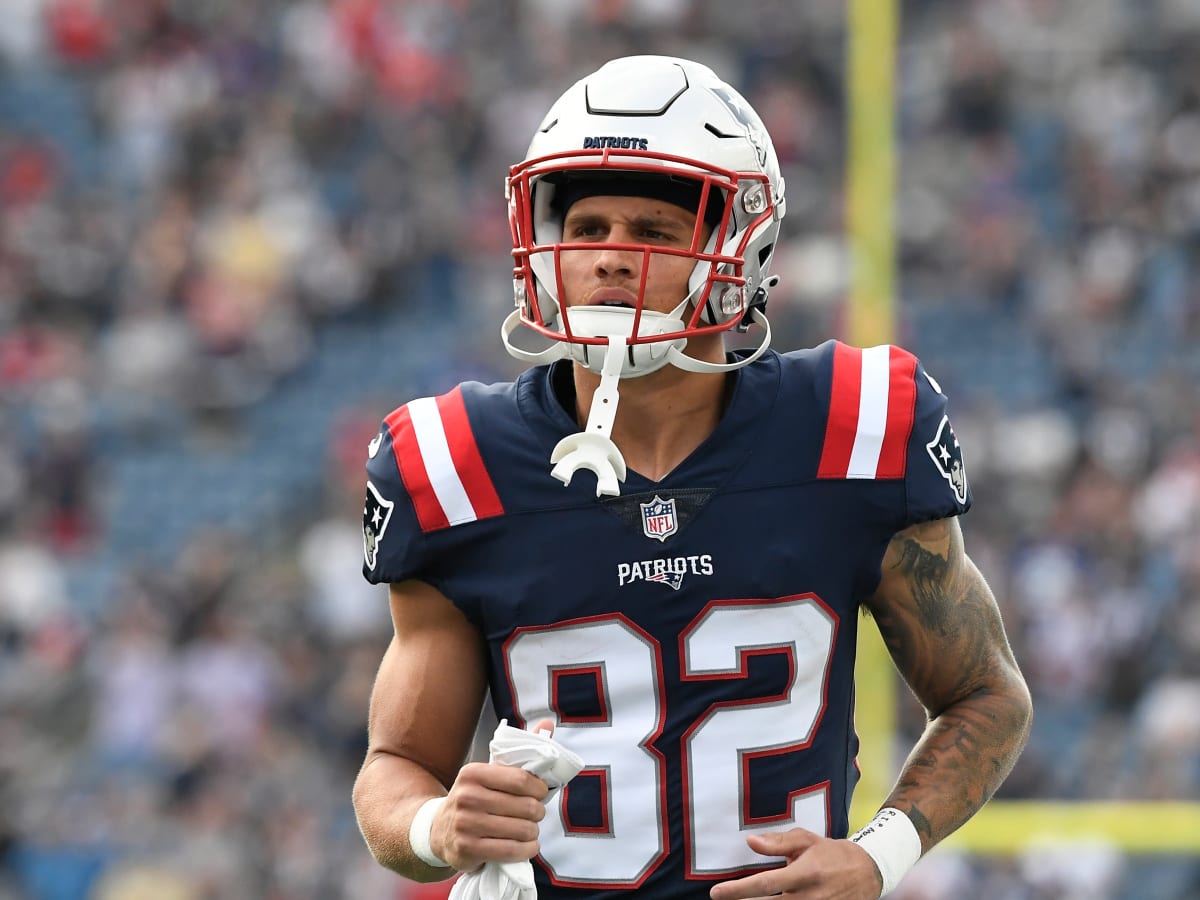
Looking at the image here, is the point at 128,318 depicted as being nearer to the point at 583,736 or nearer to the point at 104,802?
the point at 104,802

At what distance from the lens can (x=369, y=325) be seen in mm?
10023

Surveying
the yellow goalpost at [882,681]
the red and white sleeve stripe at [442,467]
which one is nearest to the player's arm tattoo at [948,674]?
the red and white sleeve stripe at [442,467]

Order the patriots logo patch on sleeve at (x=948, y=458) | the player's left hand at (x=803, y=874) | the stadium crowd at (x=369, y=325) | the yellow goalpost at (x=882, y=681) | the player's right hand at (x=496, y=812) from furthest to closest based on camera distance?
the stadium crowd at (x=369, y=325), the yellow goalpost at (x=882, y=681), the patriots logo patch on sleeve at (x=948, y=458), the player's left hand at (x=803, y=874), the player's right hand at (x=496, y=812)

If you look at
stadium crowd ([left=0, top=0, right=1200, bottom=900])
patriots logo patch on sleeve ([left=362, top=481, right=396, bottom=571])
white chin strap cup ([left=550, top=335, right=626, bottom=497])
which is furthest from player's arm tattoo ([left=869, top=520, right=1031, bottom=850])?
stadium crowd ([left=0, top=0, right=1200, bottom=900])

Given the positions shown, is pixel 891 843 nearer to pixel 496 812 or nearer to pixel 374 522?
pixel 496 812

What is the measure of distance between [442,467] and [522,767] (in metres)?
0.50

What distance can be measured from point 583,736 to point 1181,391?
621cm

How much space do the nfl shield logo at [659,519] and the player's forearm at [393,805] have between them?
426 mm

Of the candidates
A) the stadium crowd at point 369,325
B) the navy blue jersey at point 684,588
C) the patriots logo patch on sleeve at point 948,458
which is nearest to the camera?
the navy blue jersey at point 684,588

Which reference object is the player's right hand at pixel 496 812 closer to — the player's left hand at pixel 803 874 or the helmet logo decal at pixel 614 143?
the player's left hand at pixel 803 874

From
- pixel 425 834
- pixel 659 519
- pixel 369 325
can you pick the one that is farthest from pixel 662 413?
pixel 369 325

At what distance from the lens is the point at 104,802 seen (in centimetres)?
781

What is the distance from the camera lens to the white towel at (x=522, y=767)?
2184 millimetres

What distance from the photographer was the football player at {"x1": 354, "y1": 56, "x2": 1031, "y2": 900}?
245 centimetres
